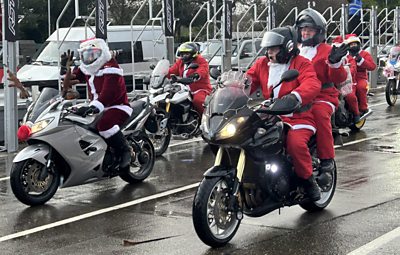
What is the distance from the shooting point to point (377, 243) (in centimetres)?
611

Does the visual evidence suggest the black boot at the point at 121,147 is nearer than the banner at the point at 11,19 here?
Yes

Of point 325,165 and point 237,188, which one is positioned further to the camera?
point 325,165

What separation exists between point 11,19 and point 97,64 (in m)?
4.30

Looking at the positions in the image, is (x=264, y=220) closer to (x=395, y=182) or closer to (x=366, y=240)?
(x=366, y=240)

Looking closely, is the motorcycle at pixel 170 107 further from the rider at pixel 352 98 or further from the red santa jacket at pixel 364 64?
the red santa jacket at pixel 364 64

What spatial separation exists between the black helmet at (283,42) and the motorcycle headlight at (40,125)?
2.55m

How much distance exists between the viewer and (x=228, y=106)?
6055 mm

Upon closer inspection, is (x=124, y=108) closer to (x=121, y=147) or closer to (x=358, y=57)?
(x=121, y=147)

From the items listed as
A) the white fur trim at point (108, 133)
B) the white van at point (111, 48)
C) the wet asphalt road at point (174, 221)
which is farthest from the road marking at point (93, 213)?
the white van at point (111, 48)

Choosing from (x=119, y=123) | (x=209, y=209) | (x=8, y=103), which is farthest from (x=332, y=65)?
(x=8, y=103)

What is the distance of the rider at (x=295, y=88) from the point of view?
648 centimetres

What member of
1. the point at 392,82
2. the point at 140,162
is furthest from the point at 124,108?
the point at 392,82

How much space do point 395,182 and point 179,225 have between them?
3154 millimetres

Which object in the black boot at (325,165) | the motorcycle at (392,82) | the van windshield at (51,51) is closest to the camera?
the black boot at (325,165)
